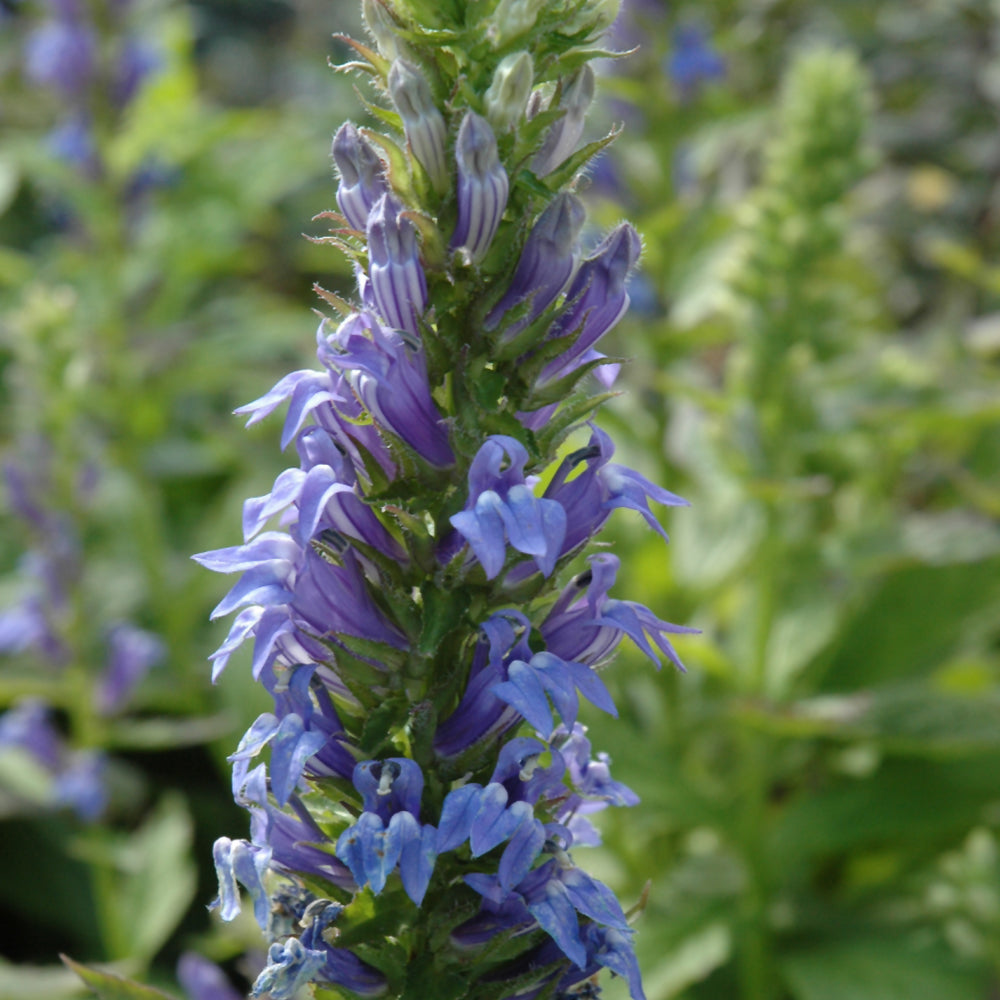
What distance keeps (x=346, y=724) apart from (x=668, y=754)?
9.12ft

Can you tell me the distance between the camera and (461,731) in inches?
60.2

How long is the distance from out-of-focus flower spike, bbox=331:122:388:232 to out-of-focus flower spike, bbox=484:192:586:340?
0.21 metres

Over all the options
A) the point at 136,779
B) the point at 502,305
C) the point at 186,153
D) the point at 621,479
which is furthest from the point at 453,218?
the point at 186,153

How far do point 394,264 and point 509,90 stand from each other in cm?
26

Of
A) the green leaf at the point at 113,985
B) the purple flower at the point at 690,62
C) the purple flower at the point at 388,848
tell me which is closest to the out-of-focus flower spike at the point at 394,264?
the purple flower at the point at 388,848

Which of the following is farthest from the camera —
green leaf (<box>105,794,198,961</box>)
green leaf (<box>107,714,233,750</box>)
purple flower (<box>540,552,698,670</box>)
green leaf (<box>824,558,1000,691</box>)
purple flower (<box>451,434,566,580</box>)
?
green leaf (<box>824,558,1000,691</box>)

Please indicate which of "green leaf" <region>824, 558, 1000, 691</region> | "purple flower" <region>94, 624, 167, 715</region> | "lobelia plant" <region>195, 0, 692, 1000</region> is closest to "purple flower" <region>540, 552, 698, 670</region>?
"lobelia plant" <region>195, 0, 692, 1000</region>

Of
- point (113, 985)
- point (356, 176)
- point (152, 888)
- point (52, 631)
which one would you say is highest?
point (356, 176)

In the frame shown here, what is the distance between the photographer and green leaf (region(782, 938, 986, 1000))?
3.56 metres

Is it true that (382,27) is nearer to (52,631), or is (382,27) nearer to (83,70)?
(52,631)

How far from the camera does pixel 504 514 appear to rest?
1.35m

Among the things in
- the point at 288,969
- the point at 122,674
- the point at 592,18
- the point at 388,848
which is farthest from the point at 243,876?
the point at 122,674

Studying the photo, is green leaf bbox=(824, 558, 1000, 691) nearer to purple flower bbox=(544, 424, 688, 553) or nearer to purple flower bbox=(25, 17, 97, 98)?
purple flower bbox=(544, 424, 688, 553)

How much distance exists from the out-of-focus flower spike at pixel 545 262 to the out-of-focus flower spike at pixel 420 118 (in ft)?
0.50
